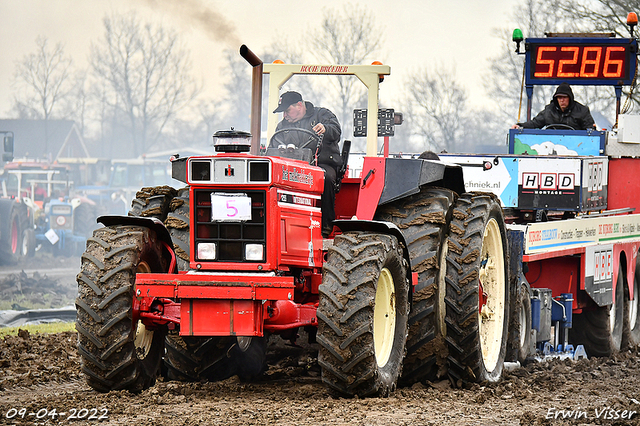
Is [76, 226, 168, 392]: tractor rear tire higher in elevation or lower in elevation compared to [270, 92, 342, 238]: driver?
lower

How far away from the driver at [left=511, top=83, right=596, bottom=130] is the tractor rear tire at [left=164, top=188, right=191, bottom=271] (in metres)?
6.69

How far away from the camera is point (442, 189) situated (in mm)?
7793

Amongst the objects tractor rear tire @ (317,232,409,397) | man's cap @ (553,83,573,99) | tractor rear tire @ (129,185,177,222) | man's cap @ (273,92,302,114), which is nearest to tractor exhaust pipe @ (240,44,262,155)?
man's cap @ (273,92,302,114)

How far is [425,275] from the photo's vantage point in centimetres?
715

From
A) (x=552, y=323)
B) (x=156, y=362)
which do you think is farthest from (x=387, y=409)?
(x=552, y=323)

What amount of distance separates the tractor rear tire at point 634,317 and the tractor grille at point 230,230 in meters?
7.01

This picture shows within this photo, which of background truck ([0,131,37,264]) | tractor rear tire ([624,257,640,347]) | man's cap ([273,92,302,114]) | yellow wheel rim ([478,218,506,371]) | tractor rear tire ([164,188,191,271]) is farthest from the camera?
background truck ([0,131,37,264])

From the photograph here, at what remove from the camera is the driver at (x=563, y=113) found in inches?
501

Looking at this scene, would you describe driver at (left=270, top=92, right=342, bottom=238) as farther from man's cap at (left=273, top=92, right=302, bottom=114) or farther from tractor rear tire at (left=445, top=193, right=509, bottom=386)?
tractor rear tire at (left=445, top=193, right=509, bottom=386)

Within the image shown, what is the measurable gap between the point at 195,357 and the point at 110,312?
1293 mm

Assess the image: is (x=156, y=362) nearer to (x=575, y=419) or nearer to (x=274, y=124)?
(x=274, y=124)

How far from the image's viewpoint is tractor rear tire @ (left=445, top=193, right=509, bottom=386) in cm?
725

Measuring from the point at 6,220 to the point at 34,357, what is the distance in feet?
48.4

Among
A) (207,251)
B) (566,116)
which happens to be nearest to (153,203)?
(207,251)
